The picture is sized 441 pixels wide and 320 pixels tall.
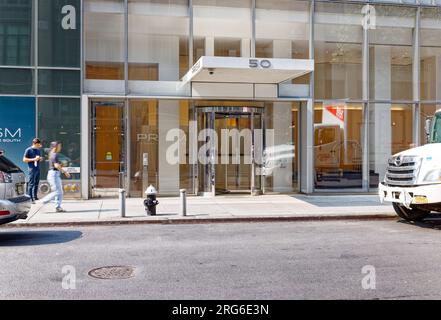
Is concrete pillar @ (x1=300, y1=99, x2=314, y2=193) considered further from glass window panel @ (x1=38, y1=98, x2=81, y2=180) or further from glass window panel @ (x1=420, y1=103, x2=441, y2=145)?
glass window panel @ (x1=38, y1=98, x2=81, y2=180)

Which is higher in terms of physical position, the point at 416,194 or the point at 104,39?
the point at 104,39

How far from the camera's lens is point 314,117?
57.4 ft

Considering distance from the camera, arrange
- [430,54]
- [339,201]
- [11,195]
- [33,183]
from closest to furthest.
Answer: [11,195], [33,183], [339,201], [430,54]

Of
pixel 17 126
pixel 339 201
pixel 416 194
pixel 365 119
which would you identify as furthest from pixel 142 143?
pixel 416 194

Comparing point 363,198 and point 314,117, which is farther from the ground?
point 314,117

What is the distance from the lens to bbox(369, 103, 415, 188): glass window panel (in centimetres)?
1803

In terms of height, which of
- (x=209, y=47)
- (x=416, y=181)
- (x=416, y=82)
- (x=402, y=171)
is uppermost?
(x=209, y=47)

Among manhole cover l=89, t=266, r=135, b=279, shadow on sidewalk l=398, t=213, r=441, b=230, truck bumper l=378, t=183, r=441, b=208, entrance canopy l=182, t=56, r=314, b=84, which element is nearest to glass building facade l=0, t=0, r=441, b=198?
entrance canopy l=182, t=56, r=314, b=84

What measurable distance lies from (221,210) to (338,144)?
595 cm

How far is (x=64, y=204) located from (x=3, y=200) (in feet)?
19.0

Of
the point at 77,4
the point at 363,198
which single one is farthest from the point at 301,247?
the point at 77,4

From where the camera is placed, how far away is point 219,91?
16.8 m

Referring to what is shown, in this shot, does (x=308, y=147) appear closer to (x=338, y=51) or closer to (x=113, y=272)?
(x=338, y=51)

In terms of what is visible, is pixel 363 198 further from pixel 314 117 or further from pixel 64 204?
pixel 64 204
